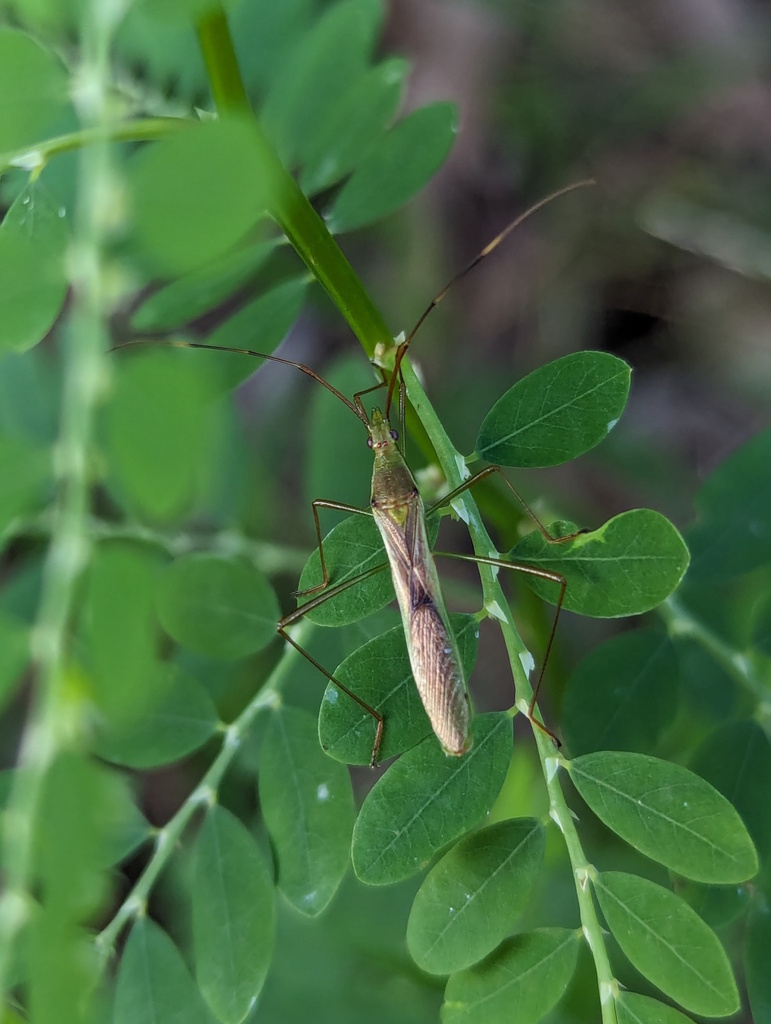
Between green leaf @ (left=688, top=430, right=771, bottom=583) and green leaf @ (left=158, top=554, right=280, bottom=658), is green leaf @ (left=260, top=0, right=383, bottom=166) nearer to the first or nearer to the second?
green leaf @ (left=158, top=554, right=280, bottom=658)

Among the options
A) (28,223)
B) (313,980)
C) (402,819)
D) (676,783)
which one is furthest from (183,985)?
(313,980)

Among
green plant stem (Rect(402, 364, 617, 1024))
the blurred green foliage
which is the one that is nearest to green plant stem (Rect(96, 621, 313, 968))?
the blurred green foliage

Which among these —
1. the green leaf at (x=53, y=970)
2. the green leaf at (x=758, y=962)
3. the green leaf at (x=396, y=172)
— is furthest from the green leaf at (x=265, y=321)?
the green leaf at (x=758, y=962)

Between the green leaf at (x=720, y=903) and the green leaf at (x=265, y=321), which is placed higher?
the green leaf at (x=265, y=321)

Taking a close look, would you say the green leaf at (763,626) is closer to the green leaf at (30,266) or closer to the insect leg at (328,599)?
the insect leg at (328,599)

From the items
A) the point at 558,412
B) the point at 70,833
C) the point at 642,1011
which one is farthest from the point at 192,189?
the point at 642,1011

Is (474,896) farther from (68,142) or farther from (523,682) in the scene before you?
(68,142)
